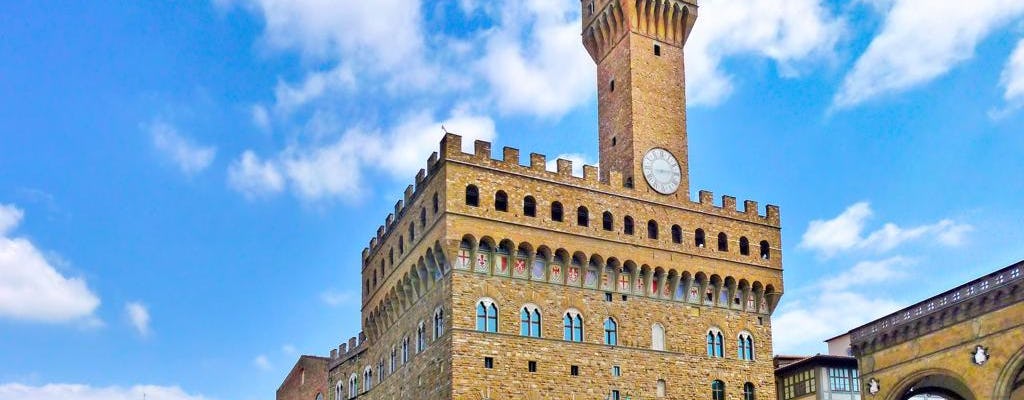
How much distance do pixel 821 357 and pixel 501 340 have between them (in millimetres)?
20740

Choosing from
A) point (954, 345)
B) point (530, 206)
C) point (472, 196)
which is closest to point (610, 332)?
point (530, 206)

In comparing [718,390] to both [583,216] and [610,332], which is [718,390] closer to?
[610,332]

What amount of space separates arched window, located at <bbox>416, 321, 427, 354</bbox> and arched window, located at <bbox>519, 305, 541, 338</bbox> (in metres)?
4.93

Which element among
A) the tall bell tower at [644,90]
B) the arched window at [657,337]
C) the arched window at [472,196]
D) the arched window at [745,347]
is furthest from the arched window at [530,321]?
the arched window at [745,347]

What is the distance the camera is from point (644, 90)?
52.4 m

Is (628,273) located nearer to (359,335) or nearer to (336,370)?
(359,335)

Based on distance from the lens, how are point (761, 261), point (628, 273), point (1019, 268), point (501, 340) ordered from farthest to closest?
point (761, 261) → point (628, 273) → point (501, 340) → point (1019, 268)

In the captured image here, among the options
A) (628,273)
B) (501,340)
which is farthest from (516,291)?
(628,273)

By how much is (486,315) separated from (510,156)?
733cm

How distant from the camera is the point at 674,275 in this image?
49.8 metres

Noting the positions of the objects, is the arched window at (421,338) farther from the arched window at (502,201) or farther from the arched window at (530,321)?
the arched window at (502,201)

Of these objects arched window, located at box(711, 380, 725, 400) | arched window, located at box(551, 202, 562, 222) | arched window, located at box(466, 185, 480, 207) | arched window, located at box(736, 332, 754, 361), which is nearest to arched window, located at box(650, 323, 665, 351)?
arched window, located at box(711, 380, 725, 400)

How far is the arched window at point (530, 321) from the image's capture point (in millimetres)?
45875

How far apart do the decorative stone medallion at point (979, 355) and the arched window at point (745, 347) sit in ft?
42.5
